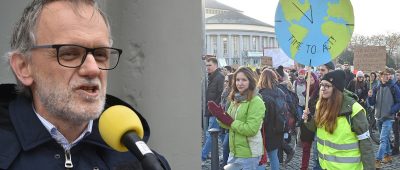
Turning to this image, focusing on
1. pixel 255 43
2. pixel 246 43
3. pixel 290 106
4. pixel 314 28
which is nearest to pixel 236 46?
pixel 246 43

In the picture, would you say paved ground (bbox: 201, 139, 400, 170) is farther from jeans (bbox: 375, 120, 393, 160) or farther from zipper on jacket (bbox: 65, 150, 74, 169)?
zipper on jacket (bbox: 65, 150, 74, 169)

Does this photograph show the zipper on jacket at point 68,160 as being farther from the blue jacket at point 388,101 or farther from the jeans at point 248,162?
the blue jacket at point 388,101

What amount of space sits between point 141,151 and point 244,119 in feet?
16.7

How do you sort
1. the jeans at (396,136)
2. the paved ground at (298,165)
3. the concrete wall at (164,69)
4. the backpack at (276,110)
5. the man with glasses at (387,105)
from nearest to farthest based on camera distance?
the concrete wall at (164,69) → the backpack at (276,110) → the paved ground at (298,165) → the man with glasses at (387,105) → the jeans at (396,136)

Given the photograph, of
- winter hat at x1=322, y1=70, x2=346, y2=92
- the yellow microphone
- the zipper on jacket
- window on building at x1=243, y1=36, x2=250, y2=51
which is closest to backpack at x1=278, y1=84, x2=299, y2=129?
winter hat at x1=322, y1=70, x2=346, y2=92

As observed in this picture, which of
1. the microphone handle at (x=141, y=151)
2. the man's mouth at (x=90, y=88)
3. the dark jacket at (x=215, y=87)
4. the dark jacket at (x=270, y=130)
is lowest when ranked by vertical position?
the dark jacket at (x=270, y=130)

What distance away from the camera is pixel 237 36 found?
74.5 metres

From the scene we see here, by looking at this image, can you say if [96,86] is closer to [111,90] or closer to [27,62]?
[27,62]

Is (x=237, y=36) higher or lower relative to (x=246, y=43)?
higher

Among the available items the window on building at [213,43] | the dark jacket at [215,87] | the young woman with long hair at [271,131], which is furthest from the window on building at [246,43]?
the young woman with long hair at [271,131]

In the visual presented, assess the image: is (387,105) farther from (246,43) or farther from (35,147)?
(246,43)

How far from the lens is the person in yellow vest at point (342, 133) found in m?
4.79

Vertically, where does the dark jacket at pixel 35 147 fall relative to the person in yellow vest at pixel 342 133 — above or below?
above

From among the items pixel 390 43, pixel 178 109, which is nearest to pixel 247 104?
pixel 178 109
